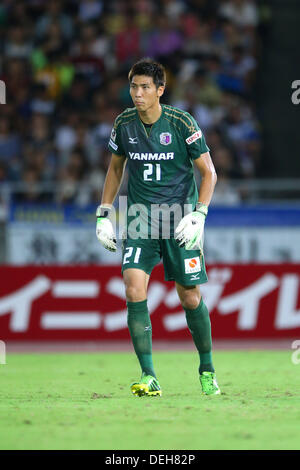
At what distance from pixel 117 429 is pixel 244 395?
1.87 meters

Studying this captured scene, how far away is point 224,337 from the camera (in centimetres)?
1195

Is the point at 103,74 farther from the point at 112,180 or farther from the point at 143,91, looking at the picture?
the point at 143,91

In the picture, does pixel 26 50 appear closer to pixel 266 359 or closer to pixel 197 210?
pixel 266 359

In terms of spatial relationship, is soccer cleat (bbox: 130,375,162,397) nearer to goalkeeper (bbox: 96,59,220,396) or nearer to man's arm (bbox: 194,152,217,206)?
goalkeeper (bbox: 96,59,220,396)

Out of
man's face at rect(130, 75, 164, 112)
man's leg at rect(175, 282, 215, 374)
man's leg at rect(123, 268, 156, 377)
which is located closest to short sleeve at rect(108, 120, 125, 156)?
man's face at rect(130, 75, 164, 112)

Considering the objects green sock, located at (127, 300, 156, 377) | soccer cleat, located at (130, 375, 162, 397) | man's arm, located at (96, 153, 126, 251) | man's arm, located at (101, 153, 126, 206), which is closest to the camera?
soccer cleat, located at (130, 375, 162, 397)

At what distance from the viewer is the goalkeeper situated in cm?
668

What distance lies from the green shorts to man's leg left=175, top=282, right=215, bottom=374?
0.32ft

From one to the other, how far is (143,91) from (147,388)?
2.14m

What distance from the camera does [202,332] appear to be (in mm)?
6887

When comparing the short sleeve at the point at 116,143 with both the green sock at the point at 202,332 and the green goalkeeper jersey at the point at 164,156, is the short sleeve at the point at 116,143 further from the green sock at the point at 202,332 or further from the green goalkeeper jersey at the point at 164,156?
the green sock at the point at 202,332

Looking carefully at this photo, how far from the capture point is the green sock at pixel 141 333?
667 cm

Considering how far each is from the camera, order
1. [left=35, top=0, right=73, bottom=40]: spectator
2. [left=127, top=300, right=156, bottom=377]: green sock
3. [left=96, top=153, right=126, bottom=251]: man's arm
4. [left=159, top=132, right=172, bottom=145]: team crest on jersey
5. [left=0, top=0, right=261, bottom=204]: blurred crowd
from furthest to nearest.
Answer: [left=35, top=0, right=73, bottom=40]: spectator, [left=0, top=0, right=261, bottom=204]: blurred crowd, [left=96, top=153, right=126, bottom=251]: man's arm, [left=159, top=132, right=172, bottom=145]: team crest on jersey, [left=127, top=300, right=156, bottom=377]: green sock
